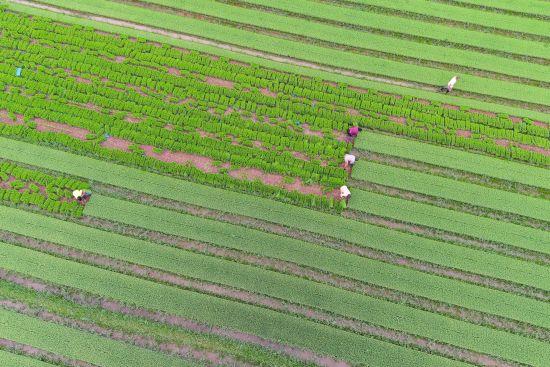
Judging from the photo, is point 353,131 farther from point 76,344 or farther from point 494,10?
point 76,344

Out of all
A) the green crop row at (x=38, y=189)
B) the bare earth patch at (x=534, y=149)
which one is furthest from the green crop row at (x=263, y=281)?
the bare earth patch at (x=534, y=149)

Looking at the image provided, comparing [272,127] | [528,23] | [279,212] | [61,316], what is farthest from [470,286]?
[61,316]

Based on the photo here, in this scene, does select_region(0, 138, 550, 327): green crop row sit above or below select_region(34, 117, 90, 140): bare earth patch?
below

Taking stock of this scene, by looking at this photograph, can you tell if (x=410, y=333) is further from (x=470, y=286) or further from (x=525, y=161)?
(x=525, y=161)

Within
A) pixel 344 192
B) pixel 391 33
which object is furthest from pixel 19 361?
pixel 391 33

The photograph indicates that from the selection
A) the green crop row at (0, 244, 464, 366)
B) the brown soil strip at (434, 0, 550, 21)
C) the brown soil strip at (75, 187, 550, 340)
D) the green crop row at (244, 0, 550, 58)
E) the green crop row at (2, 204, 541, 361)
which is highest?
the brown soil strip at (434, 0, 550, 21)

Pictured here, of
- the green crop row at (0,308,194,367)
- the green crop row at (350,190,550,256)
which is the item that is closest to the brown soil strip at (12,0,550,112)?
the green crop row at (350,190,550,256)

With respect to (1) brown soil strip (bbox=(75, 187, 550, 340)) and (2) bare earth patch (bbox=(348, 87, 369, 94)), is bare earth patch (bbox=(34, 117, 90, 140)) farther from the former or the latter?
(2) bare earth patch (bbox=(348, 87, 369, 94))
